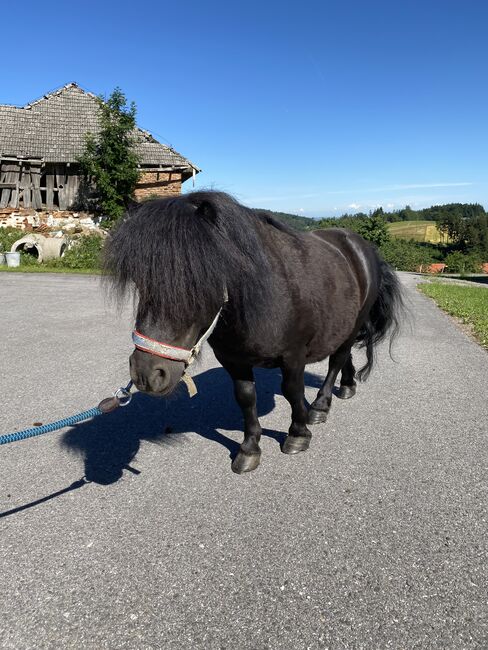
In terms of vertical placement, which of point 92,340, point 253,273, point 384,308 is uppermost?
point 253,273

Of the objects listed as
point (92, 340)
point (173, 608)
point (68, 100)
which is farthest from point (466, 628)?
point (68, 100)

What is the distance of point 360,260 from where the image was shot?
4.05 meters

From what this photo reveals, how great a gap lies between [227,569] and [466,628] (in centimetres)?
105

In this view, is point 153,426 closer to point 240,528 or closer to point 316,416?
point 316,416

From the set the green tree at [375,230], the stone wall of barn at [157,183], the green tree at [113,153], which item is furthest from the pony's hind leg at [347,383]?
the green tree at [375,230]

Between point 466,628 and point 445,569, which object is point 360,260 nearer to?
point 445,569

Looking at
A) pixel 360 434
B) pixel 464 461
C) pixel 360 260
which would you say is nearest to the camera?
pixel 464 461

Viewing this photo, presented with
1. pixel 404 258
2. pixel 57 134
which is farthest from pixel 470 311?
pixel 404 258

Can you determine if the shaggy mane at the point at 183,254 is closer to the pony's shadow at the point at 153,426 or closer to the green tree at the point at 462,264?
the pony's shadow at the point at 153,426

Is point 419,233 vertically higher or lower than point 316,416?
higher

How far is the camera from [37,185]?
74.0 ft

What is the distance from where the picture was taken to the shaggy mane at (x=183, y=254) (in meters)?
1.96

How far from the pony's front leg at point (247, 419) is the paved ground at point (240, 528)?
98mm

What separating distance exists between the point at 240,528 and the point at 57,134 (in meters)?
25.8
